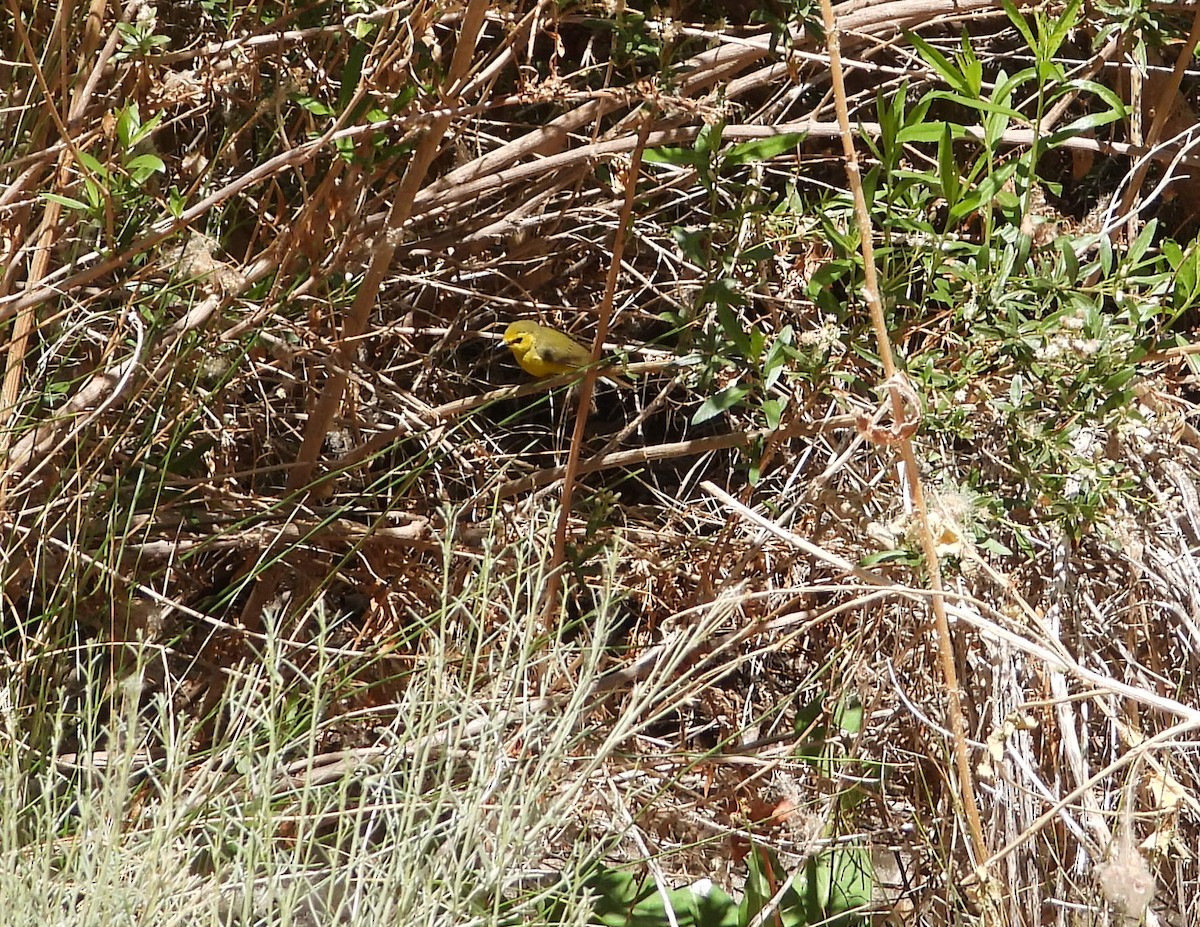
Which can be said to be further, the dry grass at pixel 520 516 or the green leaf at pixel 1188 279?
the green leaf at pixel 1188 279

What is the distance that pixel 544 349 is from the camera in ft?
8.91

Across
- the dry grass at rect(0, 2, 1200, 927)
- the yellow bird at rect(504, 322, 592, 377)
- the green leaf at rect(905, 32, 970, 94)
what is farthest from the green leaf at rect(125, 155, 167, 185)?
the green leaf at rect(905, 32, 970, 94)

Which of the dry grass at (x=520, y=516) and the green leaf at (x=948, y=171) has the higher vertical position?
the green leaf at (x=948, y=171)

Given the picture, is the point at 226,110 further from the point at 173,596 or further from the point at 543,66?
the point at 173,596

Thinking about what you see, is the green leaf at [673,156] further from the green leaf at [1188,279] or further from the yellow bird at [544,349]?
the green leaf at [1188,279]

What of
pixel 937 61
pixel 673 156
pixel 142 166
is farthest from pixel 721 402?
pixel 142 166

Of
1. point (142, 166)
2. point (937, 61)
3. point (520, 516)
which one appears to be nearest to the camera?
point (937, 61)

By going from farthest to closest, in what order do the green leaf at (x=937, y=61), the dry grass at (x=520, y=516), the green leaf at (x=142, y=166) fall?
the green leaf at (x=142, y=166) < the green leaf at (x=937, y=61) < the dry grass at (x=520, y=516)

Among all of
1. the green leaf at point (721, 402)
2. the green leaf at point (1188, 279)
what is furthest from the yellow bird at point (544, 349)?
the green leaf at point (1188, 279)

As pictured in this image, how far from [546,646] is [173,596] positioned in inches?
29.9

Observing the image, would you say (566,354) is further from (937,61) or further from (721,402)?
(937,61)

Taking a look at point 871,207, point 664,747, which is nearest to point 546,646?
point 664,747

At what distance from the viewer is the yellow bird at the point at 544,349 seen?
8.68 ft

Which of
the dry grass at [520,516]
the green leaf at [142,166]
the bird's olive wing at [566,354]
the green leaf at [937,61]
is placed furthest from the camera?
the bird's olive wing at [566,354]
